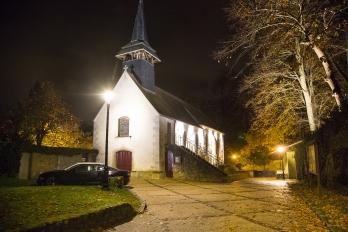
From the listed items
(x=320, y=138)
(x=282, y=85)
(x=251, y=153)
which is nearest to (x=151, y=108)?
(x=282, y=85)

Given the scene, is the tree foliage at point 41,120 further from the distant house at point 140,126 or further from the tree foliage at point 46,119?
the distant house at point 140,126

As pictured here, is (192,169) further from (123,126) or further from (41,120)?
(41,120)

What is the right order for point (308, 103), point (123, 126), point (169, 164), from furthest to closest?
1. point (123, 126)
2. point (169, 164)
3. point (308, 103)

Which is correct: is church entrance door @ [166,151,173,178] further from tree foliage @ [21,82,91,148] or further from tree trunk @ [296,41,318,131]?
tree foliage @ [21,82,91,148]

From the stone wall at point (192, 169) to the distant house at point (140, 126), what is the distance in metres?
0.23

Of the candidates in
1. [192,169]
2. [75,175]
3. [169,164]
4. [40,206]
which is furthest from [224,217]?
[169,164]

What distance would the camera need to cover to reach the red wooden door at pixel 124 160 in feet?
80.7

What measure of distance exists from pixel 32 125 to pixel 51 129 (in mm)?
2155

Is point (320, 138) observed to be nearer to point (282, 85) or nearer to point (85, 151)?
point (282, 85)

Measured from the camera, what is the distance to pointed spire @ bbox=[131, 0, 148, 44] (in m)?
30.0

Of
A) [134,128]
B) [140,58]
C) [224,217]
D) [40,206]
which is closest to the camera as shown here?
[40,206]

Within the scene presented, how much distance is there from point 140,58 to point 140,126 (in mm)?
7404

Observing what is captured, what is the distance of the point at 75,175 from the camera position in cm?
1505

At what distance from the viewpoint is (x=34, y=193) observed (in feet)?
27.7
